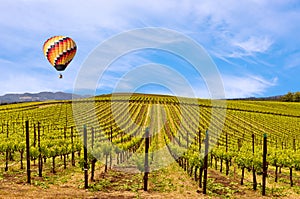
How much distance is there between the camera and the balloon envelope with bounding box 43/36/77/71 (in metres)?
27.1

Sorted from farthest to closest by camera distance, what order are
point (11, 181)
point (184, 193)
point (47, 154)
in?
1. point (47, 154)
2. point (11, 181)
3. point (184, 193)

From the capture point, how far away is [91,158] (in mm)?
17547

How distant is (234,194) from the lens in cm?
1608

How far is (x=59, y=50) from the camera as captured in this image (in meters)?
27.2

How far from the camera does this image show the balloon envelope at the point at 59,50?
27.1 m

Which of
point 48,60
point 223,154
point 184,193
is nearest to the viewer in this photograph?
point 184,193

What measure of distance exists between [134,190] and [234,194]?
5.19m

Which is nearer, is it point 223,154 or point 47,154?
point 47,154

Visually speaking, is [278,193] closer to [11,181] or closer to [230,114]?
[11,181]

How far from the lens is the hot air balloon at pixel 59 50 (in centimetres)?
2708

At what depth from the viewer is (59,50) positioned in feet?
89.4

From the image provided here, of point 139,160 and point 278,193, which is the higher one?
point 139,160

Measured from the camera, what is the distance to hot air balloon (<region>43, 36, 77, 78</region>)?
27.1 metres

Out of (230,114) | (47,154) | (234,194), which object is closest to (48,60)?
(47,154)
